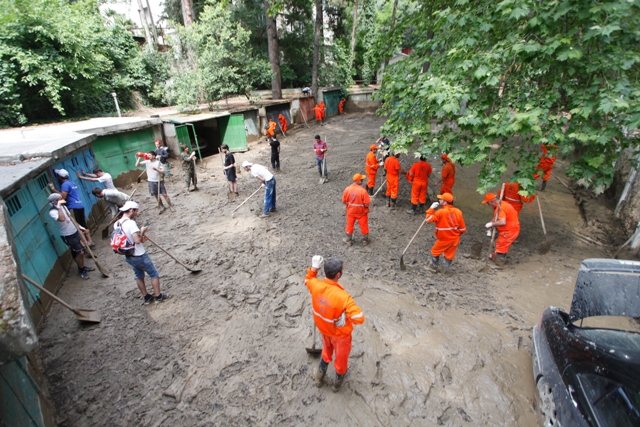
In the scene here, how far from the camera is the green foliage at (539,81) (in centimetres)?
408

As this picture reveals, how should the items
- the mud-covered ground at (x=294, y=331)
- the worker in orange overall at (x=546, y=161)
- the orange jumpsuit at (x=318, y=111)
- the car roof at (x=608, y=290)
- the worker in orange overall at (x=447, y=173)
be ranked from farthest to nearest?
1. the orange jumpsuit at (x=318, y=111)
2. the worker in orange overall at (x=447, y=173)
3. the worker in orange overall at (x=546, y=161)
4. the mud-covered ground at (x=294, y=331)
5. the car roof at (x=608, y=290)

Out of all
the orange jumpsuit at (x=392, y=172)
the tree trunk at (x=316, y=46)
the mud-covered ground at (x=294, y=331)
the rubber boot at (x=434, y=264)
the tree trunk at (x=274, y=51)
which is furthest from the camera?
the tree trunk at (x=316, y=46)

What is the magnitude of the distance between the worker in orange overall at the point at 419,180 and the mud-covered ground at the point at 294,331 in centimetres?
86

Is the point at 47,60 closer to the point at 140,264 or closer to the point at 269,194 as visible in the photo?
the point at 269,194

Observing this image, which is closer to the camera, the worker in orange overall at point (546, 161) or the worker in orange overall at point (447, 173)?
the worker in orange overall at point (546, 161)

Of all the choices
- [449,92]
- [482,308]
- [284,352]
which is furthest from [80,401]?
[449,92]

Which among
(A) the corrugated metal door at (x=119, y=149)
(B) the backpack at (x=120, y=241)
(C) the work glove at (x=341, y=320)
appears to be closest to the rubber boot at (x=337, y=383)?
(C) the work glove at (x=341, y=320)

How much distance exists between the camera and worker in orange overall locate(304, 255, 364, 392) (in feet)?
10.2

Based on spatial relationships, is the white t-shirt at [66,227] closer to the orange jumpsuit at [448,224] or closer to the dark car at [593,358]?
the orange jumpsuit at [448,224]

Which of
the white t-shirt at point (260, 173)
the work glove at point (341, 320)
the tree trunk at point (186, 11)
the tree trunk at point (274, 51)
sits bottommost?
the work glove at point (341, 320)

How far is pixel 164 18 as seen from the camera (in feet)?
83.3

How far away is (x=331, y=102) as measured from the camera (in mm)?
23797

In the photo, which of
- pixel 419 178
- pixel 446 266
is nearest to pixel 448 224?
pixel 446 266

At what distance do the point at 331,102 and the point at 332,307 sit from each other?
74.8ft
